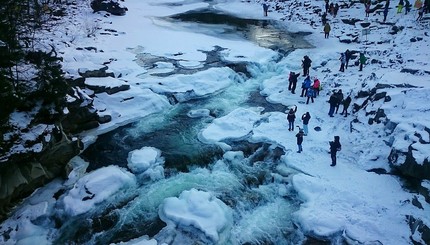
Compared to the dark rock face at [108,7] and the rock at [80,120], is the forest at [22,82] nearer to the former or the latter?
the rock at [80,120]

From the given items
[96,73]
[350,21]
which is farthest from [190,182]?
[350,21]

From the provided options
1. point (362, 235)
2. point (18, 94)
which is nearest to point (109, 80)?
point (18, 94)

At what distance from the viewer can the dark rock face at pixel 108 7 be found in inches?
1377

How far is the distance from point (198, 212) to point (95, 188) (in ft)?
13.8

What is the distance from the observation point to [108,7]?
35.9 m

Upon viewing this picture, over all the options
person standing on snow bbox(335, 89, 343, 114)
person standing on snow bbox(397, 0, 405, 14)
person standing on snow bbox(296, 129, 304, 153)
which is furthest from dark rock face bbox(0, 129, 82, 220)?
person standing on snow bbox(397, 0, 405, 14)

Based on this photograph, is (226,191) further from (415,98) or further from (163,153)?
(415,98)

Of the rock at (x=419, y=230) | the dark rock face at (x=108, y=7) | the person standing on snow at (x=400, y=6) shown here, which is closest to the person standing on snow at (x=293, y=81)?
the rock at (x=419, y=230)

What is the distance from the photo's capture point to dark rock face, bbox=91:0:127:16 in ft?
115

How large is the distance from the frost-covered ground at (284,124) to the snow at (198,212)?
0.12 feet

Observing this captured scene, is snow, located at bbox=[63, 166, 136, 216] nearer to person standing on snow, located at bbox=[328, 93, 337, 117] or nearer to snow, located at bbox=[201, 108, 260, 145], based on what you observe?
snow, located at bbox=[201, 108, 260, 145]

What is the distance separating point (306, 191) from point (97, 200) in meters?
7.90

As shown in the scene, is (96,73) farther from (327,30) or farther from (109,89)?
(327,30)

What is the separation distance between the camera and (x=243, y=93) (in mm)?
22547
